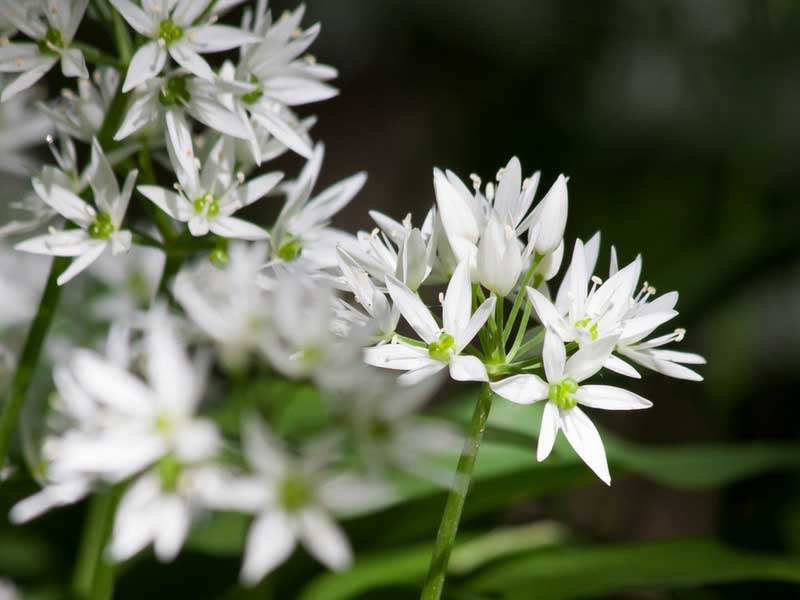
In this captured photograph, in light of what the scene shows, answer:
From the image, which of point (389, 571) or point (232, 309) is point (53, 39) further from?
point (389, 571)

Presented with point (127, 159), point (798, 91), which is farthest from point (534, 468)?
point (798, 91)

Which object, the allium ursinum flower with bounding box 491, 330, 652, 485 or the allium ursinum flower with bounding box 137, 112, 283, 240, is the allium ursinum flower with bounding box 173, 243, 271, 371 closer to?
the allium ursinum flower with bounding box 137, 112, 283, 240

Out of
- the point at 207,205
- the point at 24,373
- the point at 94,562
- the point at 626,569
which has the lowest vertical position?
the point at 94,562

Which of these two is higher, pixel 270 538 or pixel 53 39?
pixel 53 39

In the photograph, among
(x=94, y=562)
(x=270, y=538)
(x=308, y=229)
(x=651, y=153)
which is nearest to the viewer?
(x=270, y=538)

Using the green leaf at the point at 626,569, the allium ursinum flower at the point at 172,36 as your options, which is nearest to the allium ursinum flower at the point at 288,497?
the allium ursinum flower at the point at 172,36

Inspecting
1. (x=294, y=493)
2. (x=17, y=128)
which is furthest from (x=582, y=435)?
(x=17, y=128)
